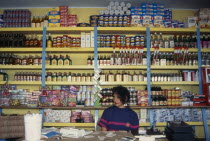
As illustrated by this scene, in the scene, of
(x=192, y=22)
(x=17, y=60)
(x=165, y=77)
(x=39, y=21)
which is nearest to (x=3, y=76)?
(x=17, y=60)

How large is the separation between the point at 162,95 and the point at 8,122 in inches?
132

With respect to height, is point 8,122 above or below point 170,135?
above

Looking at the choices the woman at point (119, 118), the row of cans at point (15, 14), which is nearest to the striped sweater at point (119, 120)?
the woman at point (119, 118)

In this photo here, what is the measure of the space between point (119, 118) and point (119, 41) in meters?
2.13

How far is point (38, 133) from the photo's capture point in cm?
169

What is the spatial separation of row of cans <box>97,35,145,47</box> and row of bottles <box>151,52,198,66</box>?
0.44m

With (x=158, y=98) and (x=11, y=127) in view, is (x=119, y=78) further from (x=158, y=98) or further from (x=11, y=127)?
(x=11, y=127)

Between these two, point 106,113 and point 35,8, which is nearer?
point 106,113

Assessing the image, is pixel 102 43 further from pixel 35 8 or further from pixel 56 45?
pixel 35 8

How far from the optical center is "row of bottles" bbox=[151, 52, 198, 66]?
15.0 feet

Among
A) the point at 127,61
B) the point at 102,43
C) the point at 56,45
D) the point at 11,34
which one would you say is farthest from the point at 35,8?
the point at 127,61

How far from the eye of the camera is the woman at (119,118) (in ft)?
9.53

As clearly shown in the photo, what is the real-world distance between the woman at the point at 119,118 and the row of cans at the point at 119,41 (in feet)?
5.76

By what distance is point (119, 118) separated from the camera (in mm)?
2971
